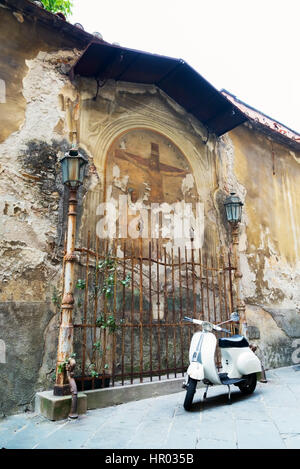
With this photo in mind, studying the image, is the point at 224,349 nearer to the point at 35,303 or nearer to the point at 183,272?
the point at 183,272

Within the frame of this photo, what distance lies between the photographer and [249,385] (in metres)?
4.72

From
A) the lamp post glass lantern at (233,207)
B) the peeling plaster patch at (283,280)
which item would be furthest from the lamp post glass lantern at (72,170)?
the peeling plaster patch at (283,280)

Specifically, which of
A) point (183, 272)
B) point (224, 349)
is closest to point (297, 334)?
point (183, 272)

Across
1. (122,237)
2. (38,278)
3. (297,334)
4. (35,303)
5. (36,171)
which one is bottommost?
(297,334)

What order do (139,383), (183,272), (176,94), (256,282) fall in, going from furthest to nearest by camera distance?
(256,282) < (176,94) < (183,272) < (139,383)

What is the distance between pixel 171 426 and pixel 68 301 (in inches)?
66.4

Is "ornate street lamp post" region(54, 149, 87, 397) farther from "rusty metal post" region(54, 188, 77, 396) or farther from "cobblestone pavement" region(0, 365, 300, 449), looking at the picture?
"cobblestone pavement" region(0, 365, 300, 449)

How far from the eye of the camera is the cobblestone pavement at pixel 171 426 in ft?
9.36

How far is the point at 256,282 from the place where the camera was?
7.75 metres

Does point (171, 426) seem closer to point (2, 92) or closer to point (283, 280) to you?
point (2, 92)

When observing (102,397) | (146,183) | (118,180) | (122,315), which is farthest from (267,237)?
(102,397)

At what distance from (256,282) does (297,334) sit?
1714 millimetres

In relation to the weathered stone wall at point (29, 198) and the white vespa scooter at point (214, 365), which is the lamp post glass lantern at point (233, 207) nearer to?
the white vespa scooter at point (214, 365)

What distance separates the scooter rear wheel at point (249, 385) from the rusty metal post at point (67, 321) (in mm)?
2283
